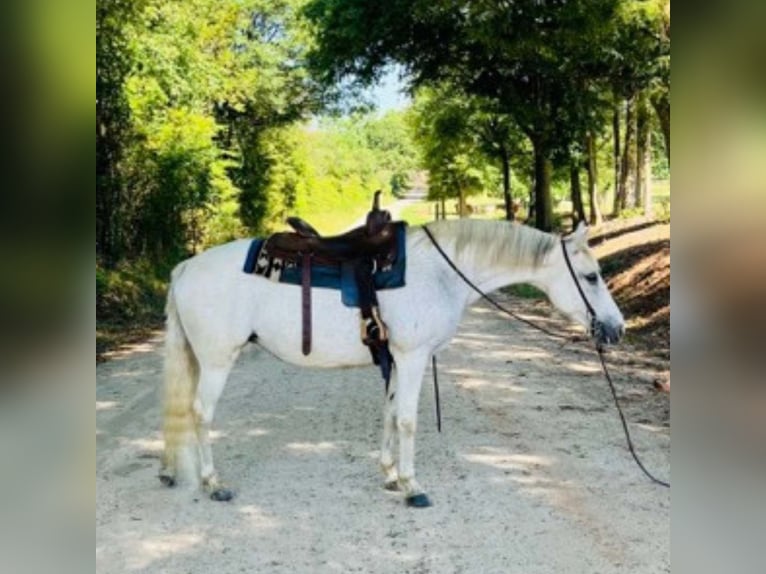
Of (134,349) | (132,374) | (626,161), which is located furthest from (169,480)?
(626,161)

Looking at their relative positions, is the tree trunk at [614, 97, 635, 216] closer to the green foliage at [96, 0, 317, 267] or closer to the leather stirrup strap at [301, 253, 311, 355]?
the green foliage at [96, 0, 317, 267]

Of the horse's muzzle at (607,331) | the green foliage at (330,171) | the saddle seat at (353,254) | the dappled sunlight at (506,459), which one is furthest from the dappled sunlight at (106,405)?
the green foliage at (330,171)

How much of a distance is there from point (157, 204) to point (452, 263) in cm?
1025

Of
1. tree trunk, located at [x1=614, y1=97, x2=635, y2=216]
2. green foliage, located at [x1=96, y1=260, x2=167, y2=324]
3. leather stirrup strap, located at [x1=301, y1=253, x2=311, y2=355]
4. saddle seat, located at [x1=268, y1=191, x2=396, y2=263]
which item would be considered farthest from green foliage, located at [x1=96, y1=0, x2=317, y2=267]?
tree trunk, located at [x1=614, y1=97, x2=635, y2=216]

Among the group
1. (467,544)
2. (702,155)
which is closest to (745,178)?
(702,155)

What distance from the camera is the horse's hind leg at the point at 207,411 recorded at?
446 centimetres

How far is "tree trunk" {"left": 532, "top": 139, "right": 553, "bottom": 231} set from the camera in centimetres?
1953

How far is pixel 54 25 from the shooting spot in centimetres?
110

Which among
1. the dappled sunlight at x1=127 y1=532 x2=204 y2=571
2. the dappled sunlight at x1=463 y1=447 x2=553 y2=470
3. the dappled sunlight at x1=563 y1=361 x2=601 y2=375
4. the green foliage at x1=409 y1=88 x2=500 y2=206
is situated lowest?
the dappled sunlight at x1=127 y1=532 x2=204 y2=571

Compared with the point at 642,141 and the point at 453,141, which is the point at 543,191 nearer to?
the point at 642,141

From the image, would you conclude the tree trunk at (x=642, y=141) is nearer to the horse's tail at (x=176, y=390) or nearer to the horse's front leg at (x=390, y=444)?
the horse's front leg at (x=390, y=444)

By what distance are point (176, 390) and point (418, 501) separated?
5.35 feet

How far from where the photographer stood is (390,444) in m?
4.72

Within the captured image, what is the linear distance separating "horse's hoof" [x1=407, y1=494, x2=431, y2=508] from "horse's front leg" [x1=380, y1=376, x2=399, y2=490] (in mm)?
243
